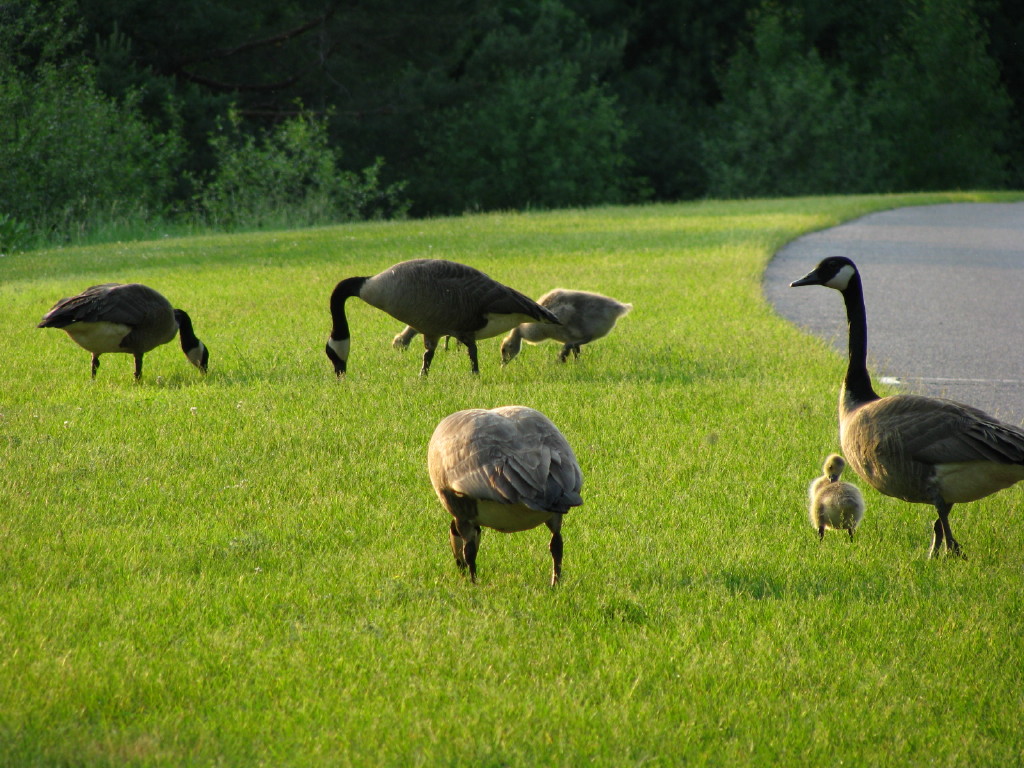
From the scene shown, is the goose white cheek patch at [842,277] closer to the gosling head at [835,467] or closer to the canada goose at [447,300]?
the gosling head at [835,467]

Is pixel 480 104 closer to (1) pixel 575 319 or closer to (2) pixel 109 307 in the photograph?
(1) pixel 575 319

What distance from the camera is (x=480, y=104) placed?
48656 mm

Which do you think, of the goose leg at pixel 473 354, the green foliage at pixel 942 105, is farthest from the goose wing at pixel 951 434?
the green foliage at pixel 942 105

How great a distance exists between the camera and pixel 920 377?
886 cm

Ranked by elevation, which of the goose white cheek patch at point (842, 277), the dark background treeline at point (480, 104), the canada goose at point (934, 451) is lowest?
the canada goose at point (934, 451)

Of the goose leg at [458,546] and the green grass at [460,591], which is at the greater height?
the goose leg at [458,546]

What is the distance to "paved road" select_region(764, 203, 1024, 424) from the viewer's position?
8.91 meters

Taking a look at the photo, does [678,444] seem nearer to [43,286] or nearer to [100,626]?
[100,626]

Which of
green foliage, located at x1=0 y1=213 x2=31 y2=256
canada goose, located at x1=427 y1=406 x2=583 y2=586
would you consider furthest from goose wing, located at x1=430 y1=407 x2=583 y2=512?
green foliage, located at x1=0 y1=213 x2=31 y2=256

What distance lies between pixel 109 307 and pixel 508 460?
511cm

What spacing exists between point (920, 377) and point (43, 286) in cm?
1096

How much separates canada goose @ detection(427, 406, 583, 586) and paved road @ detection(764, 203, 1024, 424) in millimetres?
4268

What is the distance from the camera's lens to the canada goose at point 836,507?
17.1 ft

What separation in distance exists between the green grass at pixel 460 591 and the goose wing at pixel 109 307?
576 millimetres
